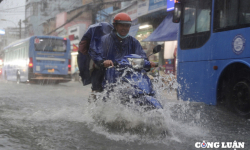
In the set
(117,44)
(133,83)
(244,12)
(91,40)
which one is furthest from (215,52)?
(133,83)

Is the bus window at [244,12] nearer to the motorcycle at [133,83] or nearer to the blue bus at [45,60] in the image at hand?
the motorcycle at [133,83]

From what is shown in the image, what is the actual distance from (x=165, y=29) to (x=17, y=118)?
1161 centimetres

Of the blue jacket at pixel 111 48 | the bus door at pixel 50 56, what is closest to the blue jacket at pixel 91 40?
the blue jacket at pixel 111 48

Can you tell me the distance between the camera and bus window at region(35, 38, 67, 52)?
67.1 ft

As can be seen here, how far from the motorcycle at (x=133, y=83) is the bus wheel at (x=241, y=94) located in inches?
99.5

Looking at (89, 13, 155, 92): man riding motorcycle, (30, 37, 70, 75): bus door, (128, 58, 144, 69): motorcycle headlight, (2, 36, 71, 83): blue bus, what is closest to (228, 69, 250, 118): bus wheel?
(89, 13, 155, 92): man riding motorcycle

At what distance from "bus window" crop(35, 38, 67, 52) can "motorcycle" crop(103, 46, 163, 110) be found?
16680 mm

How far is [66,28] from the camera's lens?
46812 mm

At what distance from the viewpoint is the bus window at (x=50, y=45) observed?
67.1 feet

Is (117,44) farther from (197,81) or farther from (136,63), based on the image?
(197,81)

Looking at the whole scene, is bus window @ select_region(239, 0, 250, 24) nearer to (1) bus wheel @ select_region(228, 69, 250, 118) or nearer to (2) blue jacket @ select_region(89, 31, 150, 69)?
(1) bus wheel @ select_region(228, 69, 250, 118)

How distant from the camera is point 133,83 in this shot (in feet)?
13.6

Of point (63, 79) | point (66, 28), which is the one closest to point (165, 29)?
point (63, 79)

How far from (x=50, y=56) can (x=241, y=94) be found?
15776 mm
